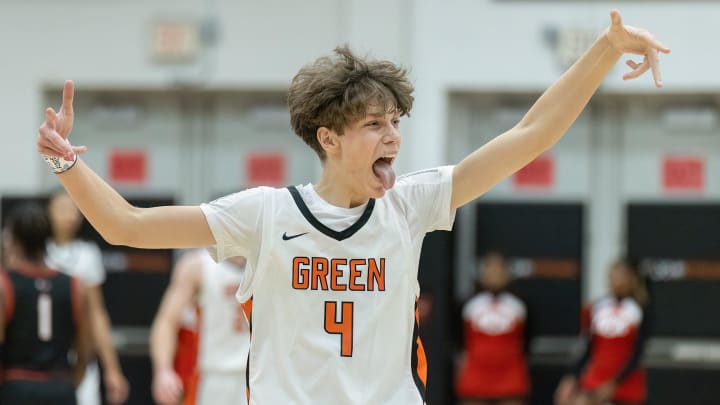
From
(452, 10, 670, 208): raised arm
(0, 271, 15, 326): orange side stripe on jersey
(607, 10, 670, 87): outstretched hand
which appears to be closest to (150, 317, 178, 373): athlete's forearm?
(0, 271, 15, 326): orange side stripe on jersey

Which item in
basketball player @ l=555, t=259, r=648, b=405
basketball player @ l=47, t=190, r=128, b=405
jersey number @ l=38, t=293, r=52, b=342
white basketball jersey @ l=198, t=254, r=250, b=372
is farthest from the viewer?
basketball player @ l=555, t=259, r=648, b=405

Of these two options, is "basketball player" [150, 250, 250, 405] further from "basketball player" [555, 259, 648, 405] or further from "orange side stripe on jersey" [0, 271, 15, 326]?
"basketball player" [555, 259, 648, 405]

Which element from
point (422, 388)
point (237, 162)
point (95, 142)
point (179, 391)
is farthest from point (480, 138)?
point (422, 388)

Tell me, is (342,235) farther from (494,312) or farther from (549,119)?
(494,312)

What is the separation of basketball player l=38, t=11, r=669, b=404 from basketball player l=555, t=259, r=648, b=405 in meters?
7.30

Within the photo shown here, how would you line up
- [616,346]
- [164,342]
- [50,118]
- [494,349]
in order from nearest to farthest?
[50,118]
[164,342]
[616,346]
[494,349]

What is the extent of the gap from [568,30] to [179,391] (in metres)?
6.06

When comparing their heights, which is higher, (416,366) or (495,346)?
(416,366)

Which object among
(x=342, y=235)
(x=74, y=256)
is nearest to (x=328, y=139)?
(x=342, y=235)

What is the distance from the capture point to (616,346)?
10391 millimetres

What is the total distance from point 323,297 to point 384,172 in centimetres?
37

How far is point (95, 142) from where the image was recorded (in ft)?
38.7

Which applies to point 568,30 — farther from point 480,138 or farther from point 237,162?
point 237,162

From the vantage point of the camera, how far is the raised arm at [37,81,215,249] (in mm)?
3012
